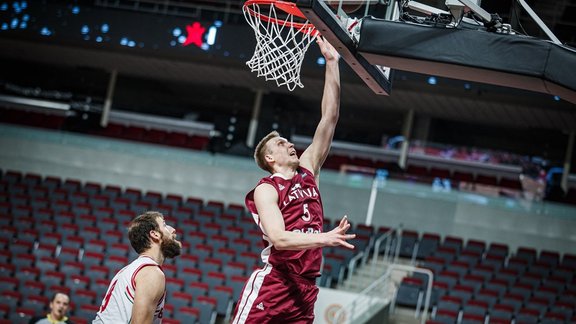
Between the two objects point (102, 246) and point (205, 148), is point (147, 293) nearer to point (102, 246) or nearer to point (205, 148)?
point (102, 246)

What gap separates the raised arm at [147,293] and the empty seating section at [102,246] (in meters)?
7.77

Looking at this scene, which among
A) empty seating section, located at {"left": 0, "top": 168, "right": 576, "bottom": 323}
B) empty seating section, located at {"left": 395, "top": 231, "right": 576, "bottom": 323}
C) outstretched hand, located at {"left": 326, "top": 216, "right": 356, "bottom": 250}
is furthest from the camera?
empty seating section, located at {"left": 0, "top": 168, "right": 576, "bottom": 323}

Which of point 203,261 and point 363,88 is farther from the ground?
point 363,88

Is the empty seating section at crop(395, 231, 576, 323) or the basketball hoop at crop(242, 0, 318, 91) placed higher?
the basketball hoop at crop(242, 0, 318, 91)

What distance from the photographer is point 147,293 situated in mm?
4098

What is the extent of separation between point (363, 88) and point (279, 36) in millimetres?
11921

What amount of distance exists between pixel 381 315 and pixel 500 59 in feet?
27.0

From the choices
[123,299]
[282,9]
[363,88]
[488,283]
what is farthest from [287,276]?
[363,88]

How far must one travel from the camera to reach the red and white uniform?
4.16m

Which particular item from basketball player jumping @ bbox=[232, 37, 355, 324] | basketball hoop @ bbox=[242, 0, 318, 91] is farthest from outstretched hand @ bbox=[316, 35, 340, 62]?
basketball player jumping @ bbox=[232, 37, 355, 324]

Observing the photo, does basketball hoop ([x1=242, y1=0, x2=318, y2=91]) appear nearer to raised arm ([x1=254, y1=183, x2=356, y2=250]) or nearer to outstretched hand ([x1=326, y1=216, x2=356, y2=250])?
raised arm ([x1=254, y1=183, x2=356, y2=250])

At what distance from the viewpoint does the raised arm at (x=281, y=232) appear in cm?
367

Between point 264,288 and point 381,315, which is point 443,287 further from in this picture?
point 264,288

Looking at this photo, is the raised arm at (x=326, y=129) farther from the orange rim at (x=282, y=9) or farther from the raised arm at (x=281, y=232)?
the orange rim at (x=282, y=9)
